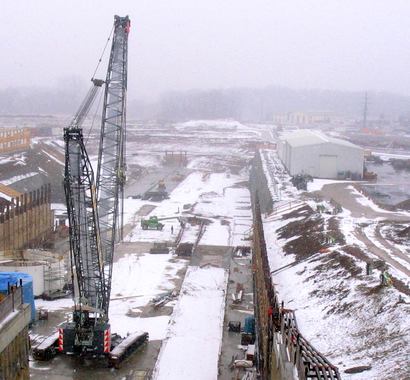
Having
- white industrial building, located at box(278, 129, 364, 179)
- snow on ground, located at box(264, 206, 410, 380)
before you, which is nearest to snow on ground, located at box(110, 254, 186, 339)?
snow on ground, located at box(264, 206, 410, 380)

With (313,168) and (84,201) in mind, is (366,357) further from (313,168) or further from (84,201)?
(313,168)

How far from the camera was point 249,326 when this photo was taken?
67.4 ft

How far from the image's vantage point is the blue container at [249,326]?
2044 centimetres

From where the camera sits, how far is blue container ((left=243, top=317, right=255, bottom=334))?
20.4m

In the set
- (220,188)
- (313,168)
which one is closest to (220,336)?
(313,168)

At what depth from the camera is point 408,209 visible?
35.5 m

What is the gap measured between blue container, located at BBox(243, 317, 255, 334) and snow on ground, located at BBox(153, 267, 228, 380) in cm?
91

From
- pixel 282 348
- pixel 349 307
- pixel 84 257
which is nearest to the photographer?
pixel 282 348

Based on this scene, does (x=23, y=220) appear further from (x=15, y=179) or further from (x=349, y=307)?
(x=349, y=307)

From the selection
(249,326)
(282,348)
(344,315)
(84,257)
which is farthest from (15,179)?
(282,348)

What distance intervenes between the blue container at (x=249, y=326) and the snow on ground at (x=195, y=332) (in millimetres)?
907

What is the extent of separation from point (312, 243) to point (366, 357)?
40.3ft

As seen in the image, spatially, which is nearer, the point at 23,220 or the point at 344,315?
the point at 344,315

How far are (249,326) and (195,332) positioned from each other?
1826 millimetres
